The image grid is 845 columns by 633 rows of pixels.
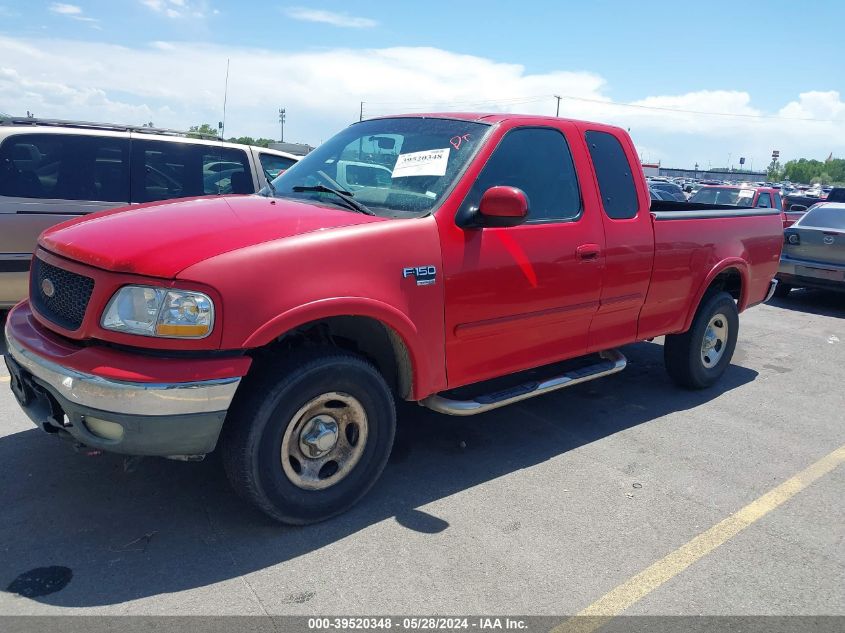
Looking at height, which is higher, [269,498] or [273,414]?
[273,414]

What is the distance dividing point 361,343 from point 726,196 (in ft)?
42.0

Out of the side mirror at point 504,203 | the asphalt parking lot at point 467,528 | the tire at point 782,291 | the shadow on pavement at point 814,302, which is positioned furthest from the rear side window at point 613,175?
the tire at point 782,291

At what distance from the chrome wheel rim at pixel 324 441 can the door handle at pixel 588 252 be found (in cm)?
171

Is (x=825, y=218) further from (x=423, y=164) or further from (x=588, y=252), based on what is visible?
(x=423, y=164)

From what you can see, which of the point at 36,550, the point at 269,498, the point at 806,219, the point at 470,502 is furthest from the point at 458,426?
the point at 806,219

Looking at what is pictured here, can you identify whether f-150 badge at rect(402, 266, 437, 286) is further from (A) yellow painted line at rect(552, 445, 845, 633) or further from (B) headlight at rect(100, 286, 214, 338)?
(A) yellow painted line at rect(552, 445, 845, 633)

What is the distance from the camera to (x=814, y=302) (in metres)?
11.0

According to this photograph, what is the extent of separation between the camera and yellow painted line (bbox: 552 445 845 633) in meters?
2.84

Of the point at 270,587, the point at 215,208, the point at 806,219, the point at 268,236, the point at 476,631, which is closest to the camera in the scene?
the point at 476,631

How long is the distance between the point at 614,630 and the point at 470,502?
1.10 metres

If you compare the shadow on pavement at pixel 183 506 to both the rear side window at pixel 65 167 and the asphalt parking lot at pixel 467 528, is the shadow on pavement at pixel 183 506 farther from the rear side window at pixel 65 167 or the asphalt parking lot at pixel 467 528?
the rear side window at pixel 65 167

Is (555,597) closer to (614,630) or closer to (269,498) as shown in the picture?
(614,630)

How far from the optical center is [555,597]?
9.67 ft

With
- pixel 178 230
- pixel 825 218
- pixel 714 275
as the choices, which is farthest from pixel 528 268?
pixel 825 218
